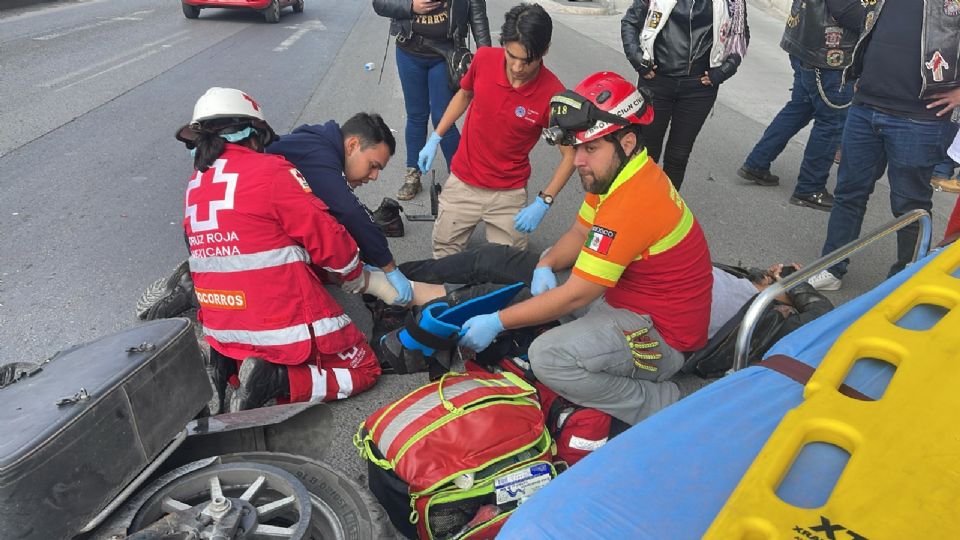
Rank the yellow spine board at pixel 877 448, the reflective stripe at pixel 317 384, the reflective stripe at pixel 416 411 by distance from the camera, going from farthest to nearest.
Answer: the reflective stripe at pixel 317 384
the reflective stripe at pixel 416 411
the yellow spine board at pixel 877 448

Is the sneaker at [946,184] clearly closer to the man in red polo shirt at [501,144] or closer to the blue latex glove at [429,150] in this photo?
the man in red polo shirt at [501,144]

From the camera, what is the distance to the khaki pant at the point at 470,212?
4211 millimetres

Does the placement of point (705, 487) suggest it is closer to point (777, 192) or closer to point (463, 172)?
point (463, 172)

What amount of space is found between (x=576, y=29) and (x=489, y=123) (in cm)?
1197

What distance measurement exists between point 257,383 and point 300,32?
12.2 m

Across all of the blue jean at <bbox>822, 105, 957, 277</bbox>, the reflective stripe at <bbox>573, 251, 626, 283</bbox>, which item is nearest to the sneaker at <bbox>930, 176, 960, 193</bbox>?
the blue jean at <bbox>822, 105, 957, 277</bbox>

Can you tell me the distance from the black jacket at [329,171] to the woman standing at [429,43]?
5.74ft

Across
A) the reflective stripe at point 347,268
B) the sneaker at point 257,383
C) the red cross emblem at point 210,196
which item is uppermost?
the red cross emblem at point 210,196

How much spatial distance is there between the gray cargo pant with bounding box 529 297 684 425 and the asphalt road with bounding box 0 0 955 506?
82cm

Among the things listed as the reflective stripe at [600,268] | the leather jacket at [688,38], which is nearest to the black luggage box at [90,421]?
the reflective stripe at [600,268]

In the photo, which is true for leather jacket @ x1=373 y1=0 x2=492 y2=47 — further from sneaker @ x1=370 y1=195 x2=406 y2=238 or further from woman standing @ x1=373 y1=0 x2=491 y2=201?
sneaker @ x1=370 y1=195 x2=406 y2=238

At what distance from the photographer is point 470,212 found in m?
4.23

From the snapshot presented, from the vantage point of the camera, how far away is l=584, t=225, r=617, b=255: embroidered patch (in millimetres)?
2600

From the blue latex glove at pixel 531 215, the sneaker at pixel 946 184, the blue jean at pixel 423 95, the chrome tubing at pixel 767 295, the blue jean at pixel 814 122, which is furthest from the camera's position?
the sneaker at pixel 946 184
